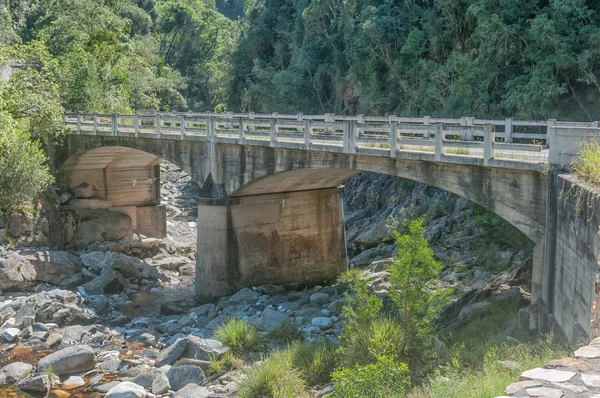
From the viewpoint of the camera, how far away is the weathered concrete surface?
34.3ft

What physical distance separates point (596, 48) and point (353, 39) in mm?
21792

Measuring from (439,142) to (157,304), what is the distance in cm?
1606

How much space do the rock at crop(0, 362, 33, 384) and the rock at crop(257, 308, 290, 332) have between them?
6638 mm

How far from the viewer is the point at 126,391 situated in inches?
623

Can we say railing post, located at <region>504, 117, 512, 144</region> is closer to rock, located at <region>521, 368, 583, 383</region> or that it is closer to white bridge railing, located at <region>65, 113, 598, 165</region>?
white bridge railing, located at <region>65, 113, 598, 165</region>

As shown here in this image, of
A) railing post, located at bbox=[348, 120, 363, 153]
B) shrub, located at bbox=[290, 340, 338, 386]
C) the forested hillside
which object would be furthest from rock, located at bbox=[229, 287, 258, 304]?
the forested hillside

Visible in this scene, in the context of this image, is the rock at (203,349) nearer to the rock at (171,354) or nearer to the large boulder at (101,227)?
the rock at (171,354)

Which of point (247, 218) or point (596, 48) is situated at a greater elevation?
point (596, 48)

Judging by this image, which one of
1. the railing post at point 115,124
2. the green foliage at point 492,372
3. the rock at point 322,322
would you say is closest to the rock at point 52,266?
the railing post at point 115,124

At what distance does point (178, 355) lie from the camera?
18.7 meters

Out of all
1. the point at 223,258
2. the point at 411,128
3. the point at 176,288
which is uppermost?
the point at 411,128

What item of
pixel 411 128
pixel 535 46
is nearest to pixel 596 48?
pixel 535 46

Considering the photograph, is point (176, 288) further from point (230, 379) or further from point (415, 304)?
point (415, 304)

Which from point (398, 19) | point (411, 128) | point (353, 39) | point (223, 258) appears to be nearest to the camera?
point (411, 128)
